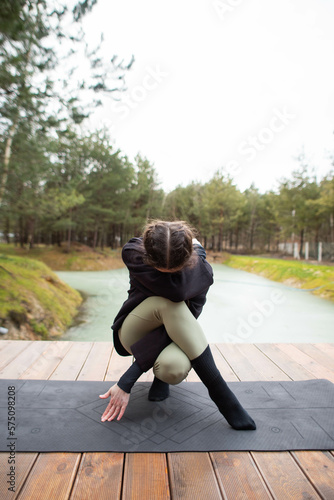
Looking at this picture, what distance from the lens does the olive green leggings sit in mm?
1128

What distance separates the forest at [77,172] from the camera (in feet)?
8.74

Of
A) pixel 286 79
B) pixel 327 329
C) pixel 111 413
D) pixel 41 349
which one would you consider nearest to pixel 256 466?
pixel 111 413

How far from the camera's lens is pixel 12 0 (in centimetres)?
168

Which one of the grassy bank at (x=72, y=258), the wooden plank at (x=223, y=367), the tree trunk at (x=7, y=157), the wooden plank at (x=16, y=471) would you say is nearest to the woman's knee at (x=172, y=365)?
the wooden plank at (x=16, y=471)

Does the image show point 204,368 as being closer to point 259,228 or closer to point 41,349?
point 41,349

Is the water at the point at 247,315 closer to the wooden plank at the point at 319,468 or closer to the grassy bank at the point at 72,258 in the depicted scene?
the wooden plank at the point at 319,468

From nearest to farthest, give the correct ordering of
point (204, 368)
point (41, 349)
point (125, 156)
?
point (204, 368) < point (41, 349) < point (125, 156)

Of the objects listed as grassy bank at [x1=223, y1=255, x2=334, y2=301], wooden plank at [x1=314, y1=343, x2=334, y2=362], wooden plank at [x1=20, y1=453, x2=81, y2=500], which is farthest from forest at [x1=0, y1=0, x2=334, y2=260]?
grassy bank at [x1=223, y1=255, x2=334, y2=301]

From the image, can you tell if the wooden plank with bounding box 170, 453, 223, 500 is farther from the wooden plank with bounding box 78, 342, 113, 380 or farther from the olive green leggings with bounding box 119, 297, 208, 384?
the wooden plank with bounding box 78, 342, 113, 380

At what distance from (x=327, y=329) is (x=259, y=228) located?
19.2 m

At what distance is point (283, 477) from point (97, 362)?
122 cm

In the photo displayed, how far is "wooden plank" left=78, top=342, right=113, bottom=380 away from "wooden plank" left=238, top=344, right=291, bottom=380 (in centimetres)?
89

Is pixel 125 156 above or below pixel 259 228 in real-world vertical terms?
above

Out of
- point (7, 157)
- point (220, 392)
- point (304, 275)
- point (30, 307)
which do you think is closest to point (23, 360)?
point (220, 392)
